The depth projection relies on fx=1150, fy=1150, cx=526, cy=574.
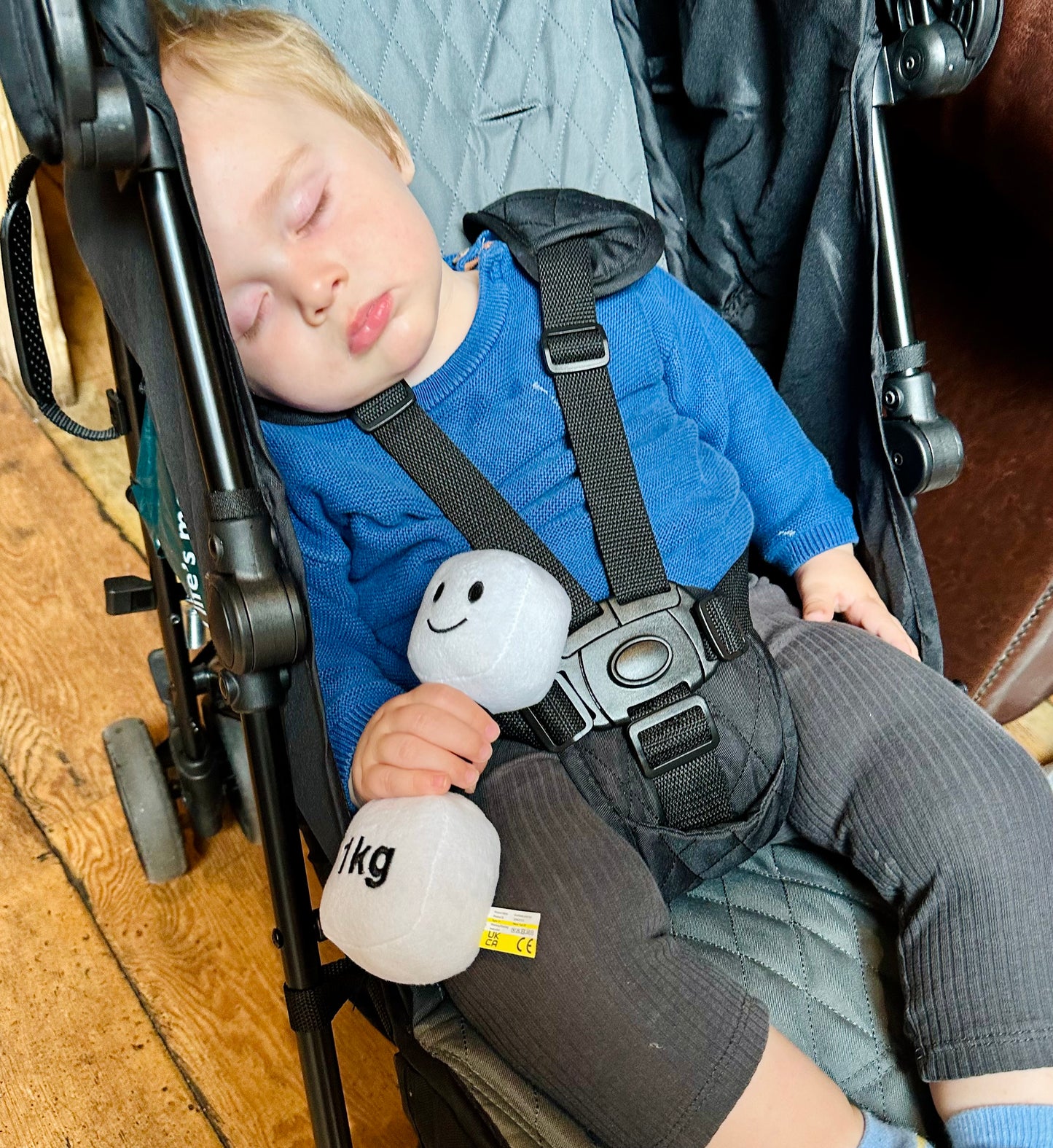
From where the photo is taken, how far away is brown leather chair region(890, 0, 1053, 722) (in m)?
0.95

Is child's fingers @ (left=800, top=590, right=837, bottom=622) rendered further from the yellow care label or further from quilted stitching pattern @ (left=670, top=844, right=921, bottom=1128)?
the yellow care label

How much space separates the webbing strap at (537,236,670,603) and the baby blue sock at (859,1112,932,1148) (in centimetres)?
38

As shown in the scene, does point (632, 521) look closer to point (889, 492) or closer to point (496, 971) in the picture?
point (889, 492)

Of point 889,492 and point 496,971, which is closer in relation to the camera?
point 496,971

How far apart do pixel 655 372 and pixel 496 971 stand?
19.9 inches

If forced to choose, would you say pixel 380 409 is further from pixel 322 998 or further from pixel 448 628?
pixel 322 998

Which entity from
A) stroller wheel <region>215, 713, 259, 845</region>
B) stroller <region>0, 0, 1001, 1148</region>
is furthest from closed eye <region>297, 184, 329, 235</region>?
stroller wheel <region>215, 713, 259, 845</region>

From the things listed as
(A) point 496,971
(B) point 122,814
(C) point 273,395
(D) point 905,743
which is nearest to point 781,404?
(D) point 905,743

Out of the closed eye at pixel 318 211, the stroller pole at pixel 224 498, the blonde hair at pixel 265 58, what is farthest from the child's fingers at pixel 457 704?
the blonde hair at pixel 265 58

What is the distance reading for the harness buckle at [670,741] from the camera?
84 cm

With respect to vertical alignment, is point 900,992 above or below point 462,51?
below

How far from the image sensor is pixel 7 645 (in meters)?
1.50

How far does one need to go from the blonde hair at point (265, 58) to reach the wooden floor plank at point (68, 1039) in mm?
858

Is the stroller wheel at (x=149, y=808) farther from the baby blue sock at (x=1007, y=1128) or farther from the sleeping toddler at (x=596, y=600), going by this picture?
the baby blue sock at (x=1007, y=1128)
